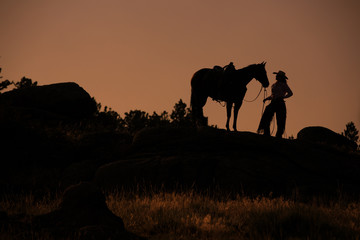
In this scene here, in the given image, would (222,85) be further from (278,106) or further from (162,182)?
(162,182)

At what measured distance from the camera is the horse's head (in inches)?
575

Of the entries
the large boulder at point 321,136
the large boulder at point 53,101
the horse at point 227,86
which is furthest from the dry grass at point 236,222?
the large boulder at point 321,136

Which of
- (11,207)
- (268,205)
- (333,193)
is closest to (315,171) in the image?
(333,193)

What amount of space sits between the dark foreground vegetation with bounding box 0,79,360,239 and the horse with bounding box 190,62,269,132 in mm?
1428

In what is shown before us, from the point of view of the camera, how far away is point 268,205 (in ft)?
29.1

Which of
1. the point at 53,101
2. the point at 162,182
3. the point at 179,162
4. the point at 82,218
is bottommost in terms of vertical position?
the point at 82,218

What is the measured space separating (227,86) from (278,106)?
197cm

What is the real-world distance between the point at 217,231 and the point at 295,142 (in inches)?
302

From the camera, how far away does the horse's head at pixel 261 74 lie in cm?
1462

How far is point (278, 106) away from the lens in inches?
566

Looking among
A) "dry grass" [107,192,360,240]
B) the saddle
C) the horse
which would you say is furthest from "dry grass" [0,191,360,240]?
the saddle

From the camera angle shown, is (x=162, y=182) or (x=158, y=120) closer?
(x=162, y=182)

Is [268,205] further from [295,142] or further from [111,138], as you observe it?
[111,138]

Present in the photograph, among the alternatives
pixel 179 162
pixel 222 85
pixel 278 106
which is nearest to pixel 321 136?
pixel 278 106
